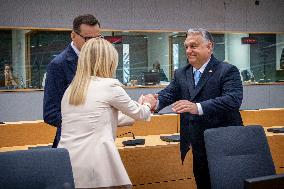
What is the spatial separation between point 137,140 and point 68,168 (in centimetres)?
145

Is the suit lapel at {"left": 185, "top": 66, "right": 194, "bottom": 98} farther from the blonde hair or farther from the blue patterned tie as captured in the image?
the blonde hair

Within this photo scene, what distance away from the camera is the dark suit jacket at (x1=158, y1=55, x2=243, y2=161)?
89.2 inches

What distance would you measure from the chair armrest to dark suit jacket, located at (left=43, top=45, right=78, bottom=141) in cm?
103

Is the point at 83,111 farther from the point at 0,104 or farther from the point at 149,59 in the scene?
the point at 149,59

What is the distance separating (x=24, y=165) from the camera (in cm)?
147

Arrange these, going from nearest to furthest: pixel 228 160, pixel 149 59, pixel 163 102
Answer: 1. pixel 228 160
2. pixel 163 102
3. pixel 149 59

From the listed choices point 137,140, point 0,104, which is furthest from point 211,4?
point 137,140

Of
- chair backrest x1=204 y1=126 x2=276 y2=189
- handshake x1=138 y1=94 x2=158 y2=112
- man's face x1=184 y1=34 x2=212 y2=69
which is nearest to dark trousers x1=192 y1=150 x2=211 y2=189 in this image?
chair backrest x1=204 y1=126 x2=276 y2=189

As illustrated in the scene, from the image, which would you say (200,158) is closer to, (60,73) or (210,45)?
(210,45)

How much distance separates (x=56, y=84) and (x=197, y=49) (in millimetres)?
910

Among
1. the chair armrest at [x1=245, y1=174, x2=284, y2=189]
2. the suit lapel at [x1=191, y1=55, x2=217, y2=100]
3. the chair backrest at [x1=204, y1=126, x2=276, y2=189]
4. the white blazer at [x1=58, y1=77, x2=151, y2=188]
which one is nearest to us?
the chair armrest at [x1=245, y1=174, x2=284, y2=189]

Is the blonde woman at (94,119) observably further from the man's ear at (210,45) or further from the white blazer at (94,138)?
the man's ear at (210,45)

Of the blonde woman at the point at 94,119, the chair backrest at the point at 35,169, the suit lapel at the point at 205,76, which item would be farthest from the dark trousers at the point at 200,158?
the chair backrest at the point at 35,169

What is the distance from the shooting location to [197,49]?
240 centimetres
